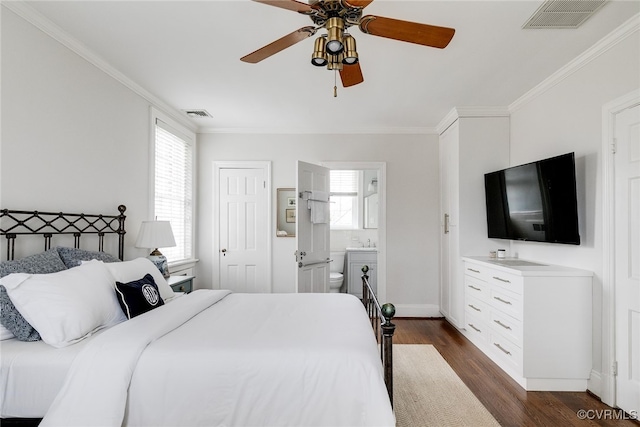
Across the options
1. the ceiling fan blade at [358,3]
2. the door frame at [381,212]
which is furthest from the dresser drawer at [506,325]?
the ceiling fan blade at [358,3]

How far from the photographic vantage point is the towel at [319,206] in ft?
14.0

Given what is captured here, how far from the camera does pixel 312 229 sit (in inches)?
170

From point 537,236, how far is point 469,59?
1.70 metres

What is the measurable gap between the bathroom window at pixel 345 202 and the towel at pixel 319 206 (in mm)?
1551

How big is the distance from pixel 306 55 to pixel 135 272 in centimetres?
211

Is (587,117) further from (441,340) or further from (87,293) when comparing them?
(87,293)

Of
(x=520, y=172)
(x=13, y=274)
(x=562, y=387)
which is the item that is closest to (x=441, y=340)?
(x=562, y=387)

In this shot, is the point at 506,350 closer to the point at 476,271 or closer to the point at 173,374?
the point at 476,271

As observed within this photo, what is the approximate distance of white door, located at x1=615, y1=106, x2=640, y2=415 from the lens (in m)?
2.31

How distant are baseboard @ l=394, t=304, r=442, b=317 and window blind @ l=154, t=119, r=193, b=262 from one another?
10.0ft

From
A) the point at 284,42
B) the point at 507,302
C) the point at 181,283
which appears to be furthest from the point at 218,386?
the point at 507,302

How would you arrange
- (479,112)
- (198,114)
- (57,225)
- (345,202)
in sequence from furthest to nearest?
1. (345,202)
2. (198,114)
3. (479,112)
4. (57,225)

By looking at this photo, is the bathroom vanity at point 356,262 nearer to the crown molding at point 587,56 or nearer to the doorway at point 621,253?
the crown molding at point 587,56

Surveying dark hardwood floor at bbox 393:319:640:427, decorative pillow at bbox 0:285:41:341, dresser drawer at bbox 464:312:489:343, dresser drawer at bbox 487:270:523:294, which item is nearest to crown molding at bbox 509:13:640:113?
dresser drawer at bbox 487:270:523:294
